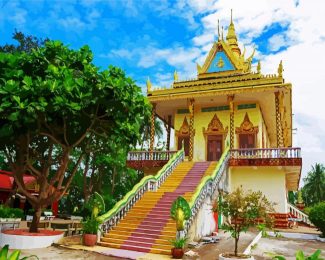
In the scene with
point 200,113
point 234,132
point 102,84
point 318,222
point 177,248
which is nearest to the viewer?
point 177,248

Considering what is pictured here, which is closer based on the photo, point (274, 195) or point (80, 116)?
point (80, 116)

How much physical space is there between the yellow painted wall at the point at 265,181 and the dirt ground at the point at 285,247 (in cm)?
359

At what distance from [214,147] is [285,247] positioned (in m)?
10.3

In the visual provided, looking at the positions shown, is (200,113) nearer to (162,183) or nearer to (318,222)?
(162,183)

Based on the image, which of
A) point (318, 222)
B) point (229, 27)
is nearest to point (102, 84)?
point (318, 222)

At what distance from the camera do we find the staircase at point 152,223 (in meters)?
11.2

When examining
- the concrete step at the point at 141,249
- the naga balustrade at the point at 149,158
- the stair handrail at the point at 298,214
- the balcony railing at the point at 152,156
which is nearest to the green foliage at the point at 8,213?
the naga balustrade at the point at 149,158

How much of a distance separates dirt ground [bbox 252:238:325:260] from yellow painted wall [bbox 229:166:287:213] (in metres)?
3.59

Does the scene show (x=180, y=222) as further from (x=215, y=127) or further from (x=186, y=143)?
(x=186, y=143)

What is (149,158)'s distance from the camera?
2078cm

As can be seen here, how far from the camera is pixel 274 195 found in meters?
18.3

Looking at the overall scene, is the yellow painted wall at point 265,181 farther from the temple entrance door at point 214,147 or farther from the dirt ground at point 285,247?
the dirt ground at point 285,247

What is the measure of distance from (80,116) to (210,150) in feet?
39.5

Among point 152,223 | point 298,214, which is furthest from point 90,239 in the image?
point 298,214
